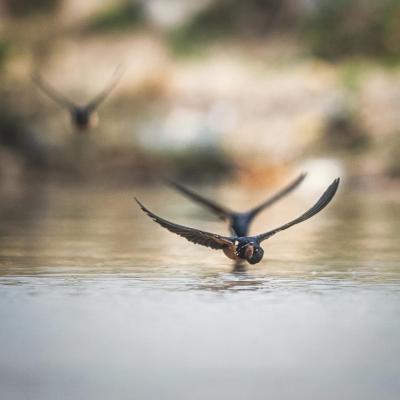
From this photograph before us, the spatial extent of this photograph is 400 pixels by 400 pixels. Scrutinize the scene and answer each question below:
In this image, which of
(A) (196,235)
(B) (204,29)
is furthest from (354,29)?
Answer: (A) (196,235)

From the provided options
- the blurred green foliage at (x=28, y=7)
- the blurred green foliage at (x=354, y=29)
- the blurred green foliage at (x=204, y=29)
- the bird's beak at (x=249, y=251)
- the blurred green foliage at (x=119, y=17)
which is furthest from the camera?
the blurred green foliage at (x=28, y=7)

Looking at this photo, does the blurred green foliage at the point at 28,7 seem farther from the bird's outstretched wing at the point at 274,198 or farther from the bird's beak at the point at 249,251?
the bird's beak at the point at 249,251

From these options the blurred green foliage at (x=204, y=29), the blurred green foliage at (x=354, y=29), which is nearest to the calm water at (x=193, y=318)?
the blurred green foliage at (x=354, y=29)

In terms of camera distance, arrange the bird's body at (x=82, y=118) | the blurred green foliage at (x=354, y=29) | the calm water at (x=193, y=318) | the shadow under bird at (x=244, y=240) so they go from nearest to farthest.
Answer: the calm water at (x=193, y=318) < the shadow under bird at (x=244, y=240) < the bird's body at (x=82, y=118) < the blurred green foliage at (x=354, y=29)

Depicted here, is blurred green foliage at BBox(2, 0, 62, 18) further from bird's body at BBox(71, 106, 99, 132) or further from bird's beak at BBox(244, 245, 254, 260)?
bird's beak at BBox(244, 245, 254, 260)

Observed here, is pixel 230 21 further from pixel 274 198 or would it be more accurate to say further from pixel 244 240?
pixel 244 240

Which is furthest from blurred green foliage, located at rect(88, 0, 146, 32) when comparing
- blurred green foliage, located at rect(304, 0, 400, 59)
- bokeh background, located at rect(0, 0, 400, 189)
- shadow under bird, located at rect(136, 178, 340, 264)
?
shadow under bird, located at rect(136, 178, 340, 264)
